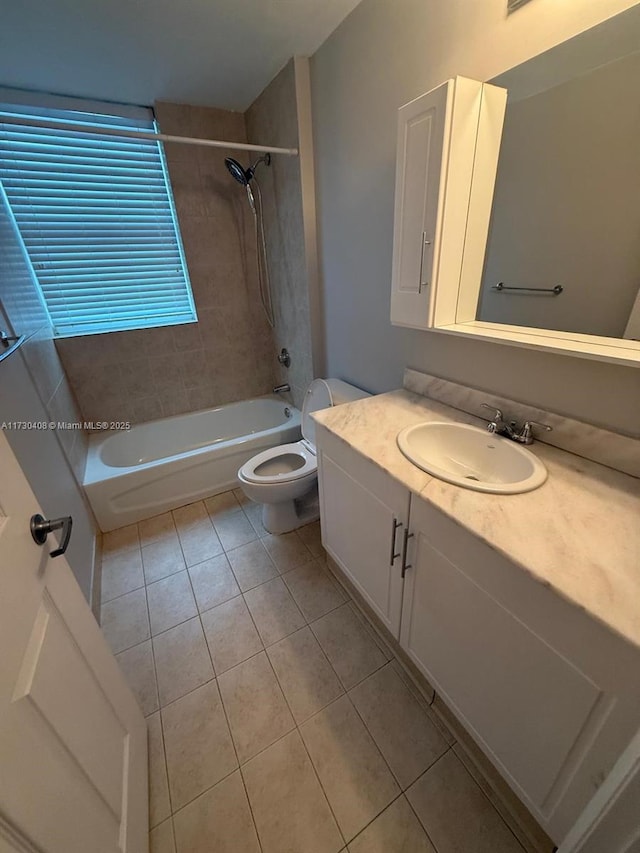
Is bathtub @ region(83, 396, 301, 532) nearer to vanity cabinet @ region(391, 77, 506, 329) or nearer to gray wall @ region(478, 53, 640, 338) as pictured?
vanity cabinet @ region(391, 77, 506, 329)

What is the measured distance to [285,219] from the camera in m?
2.09

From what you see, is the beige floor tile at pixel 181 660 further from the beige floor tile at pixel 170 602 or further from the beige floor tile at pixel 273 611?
the beige floor tile at pixel 273 611

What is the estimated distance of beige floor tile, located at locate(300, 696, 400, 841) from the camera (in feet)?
3.19

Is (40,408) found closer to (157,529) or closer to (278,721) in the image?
(157,529)

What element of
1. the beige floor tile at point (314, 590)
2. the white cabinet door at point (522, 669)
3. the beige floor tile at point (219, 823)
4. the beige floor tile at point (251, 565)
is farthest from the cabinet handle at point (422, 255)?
the beige floor tile at point (219, 823)

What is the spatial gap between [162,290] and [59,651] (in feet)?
7.68

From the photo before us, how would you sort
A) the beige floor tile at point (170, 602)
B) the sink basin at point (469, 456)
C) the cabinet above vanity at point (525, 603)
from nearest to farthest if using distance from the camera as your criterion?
the cabinet above vanity at point (525, 603), the sink basin at point (469, 456), the beige floor tile at point (170, 602)

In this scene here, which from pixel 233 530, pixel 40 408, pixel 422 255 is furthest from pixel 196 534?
pixel 422 255

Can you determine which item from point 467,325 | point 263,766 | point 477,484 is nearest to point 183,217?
point 467,325

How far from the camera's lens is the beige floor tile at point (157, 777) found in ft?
3.22

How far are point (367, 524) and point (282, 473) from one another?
893mm

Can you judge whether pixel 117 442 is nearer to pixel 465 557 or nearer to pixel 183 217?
pixel 183 217

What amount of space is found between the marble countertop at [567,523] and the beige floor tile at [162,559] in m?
1.27

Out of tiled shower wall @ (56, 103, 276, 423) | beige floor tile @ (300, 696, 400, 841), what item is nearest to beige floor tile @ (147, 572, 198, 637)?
beige floor tile @ (300, 696, 400, 841)
